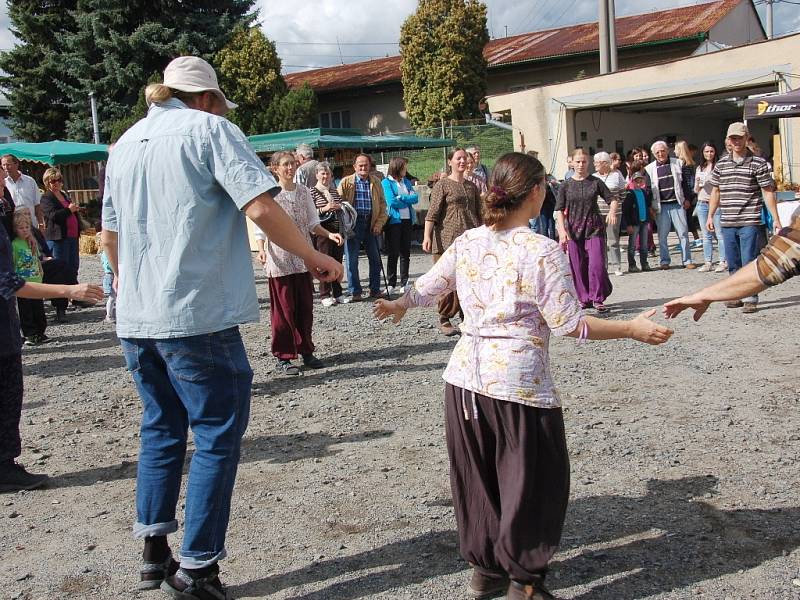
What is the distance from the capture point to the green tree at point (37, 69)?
32906mm

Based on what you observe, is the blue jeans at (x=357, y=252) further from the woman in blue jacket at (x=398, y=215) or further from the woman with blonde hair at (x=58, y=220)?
the woman with blonde hair at (x=58, y=220)

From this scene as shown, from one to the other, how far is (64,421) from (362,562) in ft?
11.8

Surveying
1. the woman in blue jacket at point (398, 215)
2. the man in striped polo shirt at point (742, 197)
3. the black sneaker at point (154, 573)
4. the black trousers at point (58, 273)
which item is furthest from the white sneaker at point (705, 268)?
the black sneaker at point (154, 573)

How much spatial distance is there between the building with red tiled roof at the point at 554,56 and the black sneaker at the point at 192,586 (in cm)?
2660

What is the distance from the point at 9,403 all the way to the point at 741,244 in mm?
7322

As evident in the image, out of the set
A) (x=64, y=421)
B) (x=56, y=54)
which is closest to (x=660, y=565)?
(x=64, y=421)

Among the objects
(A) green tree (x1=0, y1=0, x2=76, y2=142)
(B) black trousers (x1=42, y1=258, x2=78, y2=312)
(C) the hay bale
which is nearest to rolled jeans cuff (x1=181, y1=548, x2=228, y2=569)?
(B) black trousers (x1=42, y1=258, x2=78, y2=312)

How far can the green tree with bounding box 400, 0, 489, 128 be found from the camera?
30.5 metres

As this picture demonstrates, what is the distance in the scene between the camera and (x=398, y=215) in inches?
469

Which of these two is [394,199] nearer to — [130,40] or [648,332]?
[648,332]

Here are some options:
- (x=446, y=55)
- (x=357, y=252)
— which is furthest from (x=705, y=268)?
(x=446, y=55)

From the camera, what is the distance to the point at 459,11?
30453 mm

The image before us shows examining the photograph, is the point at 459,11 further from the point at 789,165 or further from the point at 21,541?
the point at 21,541

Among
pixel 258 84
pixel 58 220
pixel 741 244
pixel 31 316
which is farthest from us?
pixel 258 84
